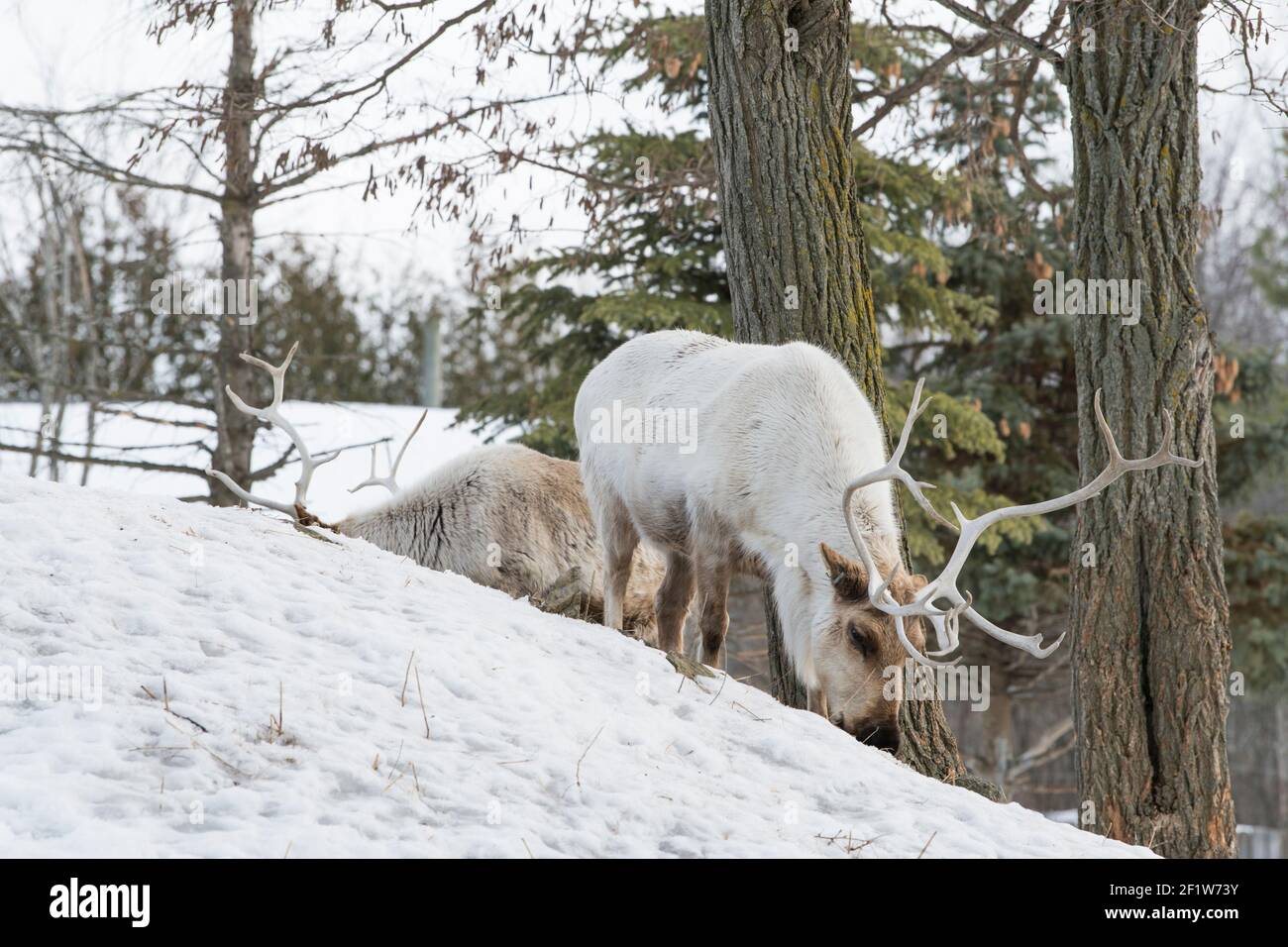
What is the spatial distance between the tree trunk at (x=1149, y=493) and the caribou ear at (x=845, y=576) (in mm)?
1980

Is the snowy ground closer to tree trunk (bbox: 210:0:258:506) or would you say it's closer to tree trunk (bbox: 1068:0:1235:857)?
tree trunk (bbox: 210:0:258:506)

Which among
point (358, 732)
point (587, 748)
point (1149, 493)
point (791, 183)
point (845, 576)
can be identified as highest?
point (791, 183)

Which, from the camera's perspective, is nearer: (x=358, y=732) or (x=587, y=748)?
(x=358, y=732)

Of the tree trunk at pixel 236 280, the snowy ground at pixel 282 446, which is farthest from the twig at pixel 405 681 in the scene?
the snowy ground at pixel 282 446

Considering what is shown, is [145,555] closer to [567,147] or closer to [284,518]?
[284,518]

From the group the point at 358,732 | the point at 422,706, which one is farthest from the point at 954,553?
the point at 358,732

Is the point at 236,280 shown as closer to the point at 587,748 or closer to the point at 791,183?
the point at 791,183

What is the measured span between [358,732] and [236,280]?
8.36m

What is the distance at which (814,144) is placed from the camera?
666 centimetres

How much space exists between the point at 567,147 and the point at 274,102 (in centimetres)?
223

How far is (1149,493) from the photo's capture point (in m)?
6.59

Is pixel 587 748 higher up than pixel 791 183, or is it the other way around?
pixel 791 183

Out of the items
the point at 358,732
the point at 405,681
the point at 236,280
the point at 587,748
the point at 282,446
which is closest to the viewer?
the point at 358,732

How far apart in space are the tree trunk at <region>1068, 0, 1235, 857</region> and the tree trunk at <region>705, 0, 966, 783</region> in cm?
125
